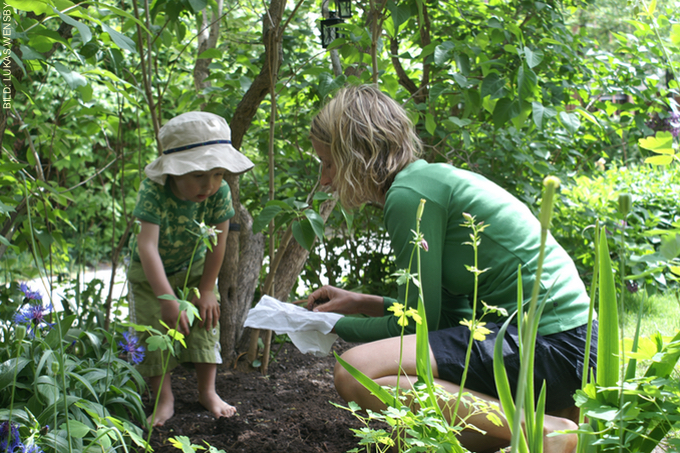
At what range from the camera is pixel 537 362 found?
4.59 ft

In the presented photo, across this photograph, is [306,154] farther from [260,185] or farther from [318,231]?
[318,231]

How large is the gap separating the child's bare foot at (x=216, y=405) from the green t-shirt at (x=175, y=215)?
1.81ft

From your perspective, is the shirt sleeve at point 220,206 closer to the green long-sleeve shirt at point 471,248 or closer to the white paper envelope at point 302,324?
the white paper envelope at point 302,324

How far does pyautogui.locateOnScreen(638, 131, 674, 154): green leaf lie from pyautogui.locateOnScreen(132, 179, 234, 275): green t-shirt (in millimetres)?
1529

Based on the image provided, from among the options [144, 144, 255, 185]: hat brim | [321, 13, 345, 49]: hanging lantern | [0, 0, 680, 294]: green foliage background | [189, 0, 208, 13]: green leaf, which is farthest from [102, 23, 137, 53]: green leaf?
[321, 13, 345, 49]: hanging lantern

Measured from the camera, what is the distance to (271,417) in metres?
1.95

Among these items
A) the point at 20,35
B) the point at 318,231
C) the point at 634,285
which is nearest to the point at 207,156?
the point at 318,231

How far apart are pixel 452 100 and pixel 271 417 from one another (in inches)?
66.6

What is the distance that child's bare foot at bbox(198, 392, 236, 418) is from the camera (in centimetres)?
196

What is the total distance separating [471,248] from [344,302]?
0.63 metres

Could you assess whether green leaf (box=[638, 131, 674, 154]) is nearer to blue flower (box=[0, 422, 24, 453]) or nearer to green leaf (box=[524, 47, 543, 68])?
green leaf (box=[524, 47, 543, 68])

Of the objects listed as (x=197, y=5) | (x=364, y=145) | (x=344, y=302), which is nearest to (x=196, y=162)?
(x=197, y=5)

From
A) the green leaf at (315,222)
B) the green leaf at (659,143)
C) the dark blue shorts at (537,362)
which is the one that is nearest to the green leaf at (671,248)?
the green leaf at (659,143)

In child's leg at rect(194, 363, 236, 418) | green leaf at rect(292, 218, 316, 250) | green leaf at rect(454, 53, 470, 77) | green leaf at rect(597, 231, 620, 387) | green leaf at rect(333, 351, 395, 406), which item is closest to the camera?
green leaf at rect(597, 231, 620, 387)
